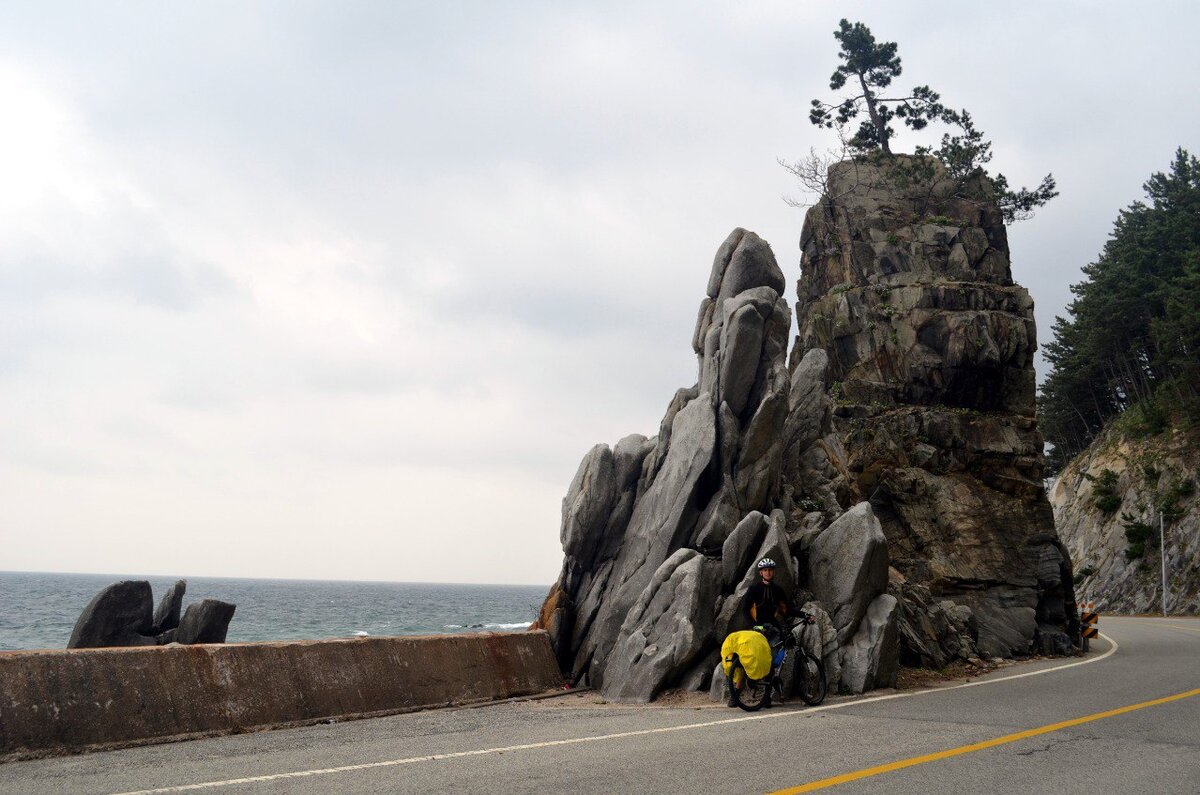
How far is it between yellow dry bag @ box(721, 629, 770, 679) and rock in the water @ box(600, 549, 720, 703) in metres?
1.95

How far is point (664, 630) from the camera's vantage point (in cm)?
1498

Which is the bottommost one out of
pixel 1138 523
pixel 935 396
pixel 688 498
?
pixel 688 498

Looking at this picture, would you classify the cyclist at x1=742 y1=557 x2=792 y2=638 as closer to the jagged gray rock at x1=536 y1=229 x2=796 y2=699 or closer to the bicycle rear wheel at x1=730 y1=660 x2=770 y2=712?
the bicycle rear wheel at x1=730 y1=660 x2=770 y2=712

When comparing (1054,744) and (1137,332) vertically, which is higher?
(1137,332)

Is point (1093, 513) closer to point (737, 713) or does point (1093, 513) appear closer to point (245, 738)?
point (737, 713)

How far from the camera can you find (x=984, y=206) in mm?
41250

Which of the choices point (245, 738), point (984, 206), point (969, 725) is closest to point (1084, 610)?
point (969, 725)

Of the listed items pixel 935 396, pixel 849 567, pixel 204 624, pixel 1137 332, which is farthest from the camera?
pixel 1137 332

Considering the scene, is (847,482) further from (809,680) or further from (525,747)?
(525,747)

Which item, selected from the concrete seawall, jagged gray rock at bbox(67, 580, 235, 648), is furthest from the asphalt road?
jagged gray rock at bbox(67, 580, 235, 648)

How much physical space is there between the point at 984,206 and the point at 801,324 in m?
10.1

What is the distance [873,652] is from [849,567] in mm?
1652

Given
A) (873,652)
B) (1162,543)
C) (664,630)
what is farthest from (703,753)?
(1162,543)

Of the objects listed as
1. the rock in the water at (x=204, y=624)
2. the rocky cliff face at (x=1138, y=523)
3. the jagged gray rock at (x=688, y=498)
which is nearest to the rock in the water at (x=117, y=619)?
the rock in the water at (x=204, y=624)
